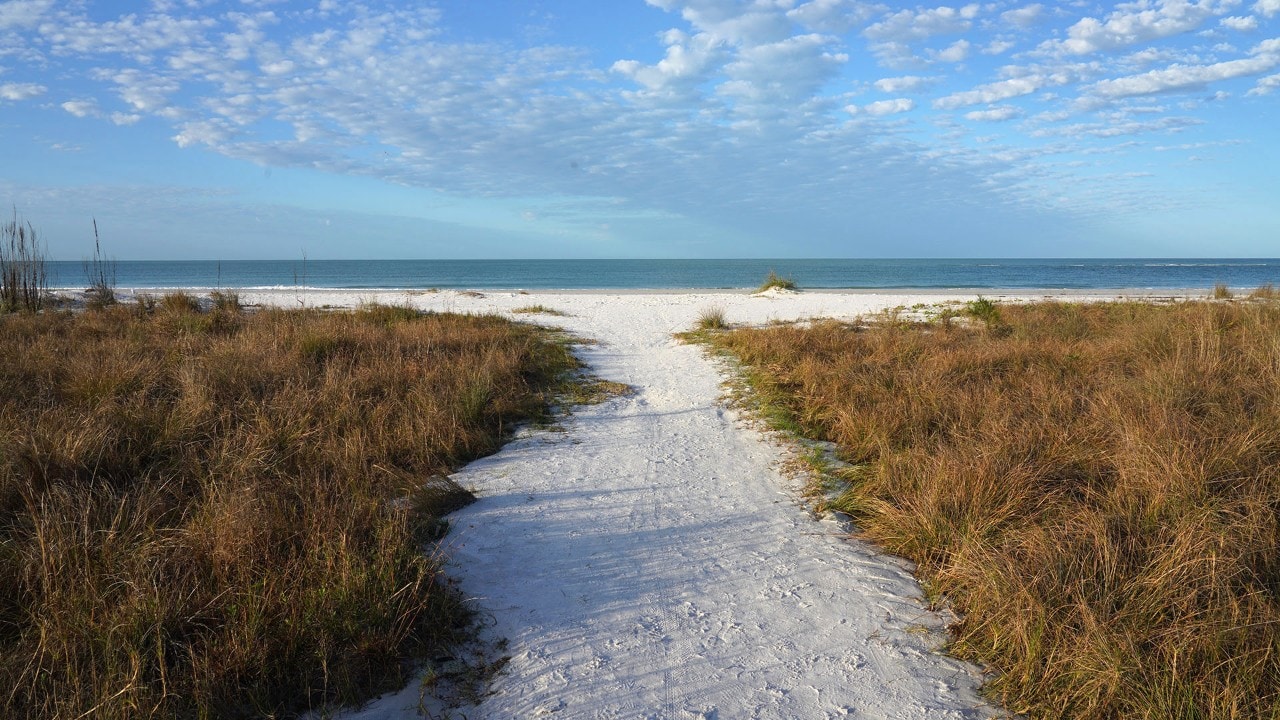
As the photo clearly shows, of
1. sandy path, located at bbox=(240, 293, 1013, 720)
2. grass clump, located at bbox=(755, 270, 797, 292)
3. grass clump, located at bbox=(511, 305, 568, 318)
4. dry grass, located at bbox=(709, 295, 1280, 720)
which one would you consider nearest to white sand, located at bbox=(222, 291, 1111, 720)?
sandy path, located at bbox=(240, 293, 1013, 720)

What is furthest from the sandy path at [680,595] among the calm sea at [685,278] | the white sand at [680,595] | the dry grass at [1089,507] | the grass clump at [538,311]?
the calm sea at [685,278]

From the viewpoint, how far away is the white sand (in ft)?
9.03

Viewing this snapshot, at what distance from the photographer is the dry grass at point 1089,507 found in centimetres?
257

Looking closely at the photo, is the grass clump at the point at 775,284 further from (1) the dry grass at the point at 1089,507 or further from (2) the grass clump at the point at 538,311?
(1) the dry grass at the point at 1089,507

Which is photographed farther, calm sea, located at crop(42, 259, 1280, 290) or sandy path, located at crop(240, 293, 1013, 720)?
calm sea, located at crop(42, 259, 1280, 290)

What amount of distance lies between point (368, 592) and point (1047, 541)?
10.0 feet

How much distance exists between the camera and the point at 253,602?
282 cm

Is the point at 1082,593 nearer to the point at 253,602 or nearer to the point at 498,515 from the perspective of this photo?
the point at 498,515

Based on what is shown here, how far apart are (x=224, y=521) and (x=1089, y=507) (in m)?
4.47

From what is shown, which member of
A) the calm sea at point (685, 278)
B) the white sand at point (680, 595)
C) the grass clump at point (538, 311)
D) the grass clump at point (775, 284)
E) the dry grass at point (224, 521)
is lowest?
the white sand at point (680, 595)

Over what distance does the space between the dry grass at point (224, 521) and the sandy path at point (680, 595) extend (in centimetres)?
36

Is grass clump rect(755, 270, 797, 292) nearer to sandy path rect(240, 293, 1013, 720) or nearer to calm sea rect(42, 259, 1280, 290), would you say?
calm sea rect(42, 259, 1280, 290)

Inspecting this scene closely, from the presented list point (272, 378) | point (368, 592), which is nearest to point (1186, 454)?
point (368, 592)

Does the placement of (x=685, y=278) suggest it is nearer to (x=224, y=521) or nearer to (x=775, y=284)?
(x=775, y=284)
